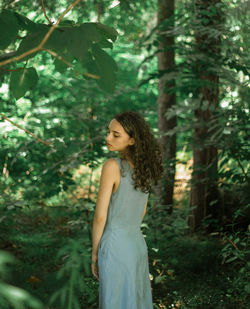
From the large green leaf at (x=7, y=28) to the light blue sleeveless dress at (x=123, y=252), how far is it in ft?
4.24

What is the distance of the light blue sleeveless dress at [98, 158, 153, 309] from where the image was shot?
256 centimetres

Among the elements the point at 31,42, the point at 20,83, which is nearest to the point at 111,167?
the point at 20,83

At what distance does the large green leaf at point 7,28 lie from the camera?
148 cm

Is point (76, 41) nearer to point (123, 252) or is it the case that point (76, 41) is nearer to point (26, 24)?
point (26, 24)

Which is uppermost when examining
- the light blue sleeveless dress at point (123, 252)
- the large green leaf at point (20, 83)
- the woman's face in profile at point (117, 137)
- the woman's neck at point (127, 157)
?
the woman's face in profile at point (117, 137)

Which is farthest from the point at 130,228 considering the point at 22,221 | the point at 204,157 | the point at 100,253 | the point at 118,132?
the point at 22,221

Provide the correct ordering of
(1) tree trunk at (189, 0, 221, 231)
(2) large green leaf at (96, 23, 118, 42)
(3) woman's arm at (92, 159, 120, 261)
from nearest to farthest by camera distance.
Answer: (2) large green leaf at (96, 23, 118, 42), (3) woman's arm at (92, 159, 120, 261), (1) tree trunk at (189, 0, 221, 231)

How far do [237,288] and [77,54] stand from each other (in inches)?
127

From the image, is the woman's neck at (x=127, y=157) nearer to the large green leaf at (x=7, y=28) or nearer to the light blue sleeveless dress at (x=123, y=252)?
the light blue sleeveless dress at (x=123, y=252)

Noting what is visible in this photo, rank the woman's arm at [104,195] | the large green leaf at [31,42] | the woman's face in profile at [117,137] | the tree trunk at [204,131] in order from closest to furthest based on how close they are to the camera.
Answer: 1. the large green leaf at [31,42]
2. the woman's arm at [104,195]
3. the woman's face in profile at [117,137]
4. the tree trunk at [204,131]

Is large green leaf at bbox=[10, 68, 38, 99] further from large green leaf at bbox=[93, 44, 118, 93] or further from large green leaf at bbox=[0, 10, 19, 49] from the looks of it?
large green leaf at bbox=[93, 44, 118, 93]

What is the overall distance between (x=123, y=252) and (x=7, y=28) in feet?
5.28

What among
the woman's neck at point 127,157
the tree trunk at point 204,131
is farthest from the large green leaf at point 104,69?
the tree trunk at point 204,131

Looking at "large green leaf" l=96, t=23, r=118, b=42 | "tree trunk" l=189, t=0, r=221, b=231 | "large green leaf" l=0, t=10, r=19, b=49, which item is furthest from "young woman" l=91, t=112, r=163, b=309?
"tree trunk" l=189, t=0, r=221, b=231
